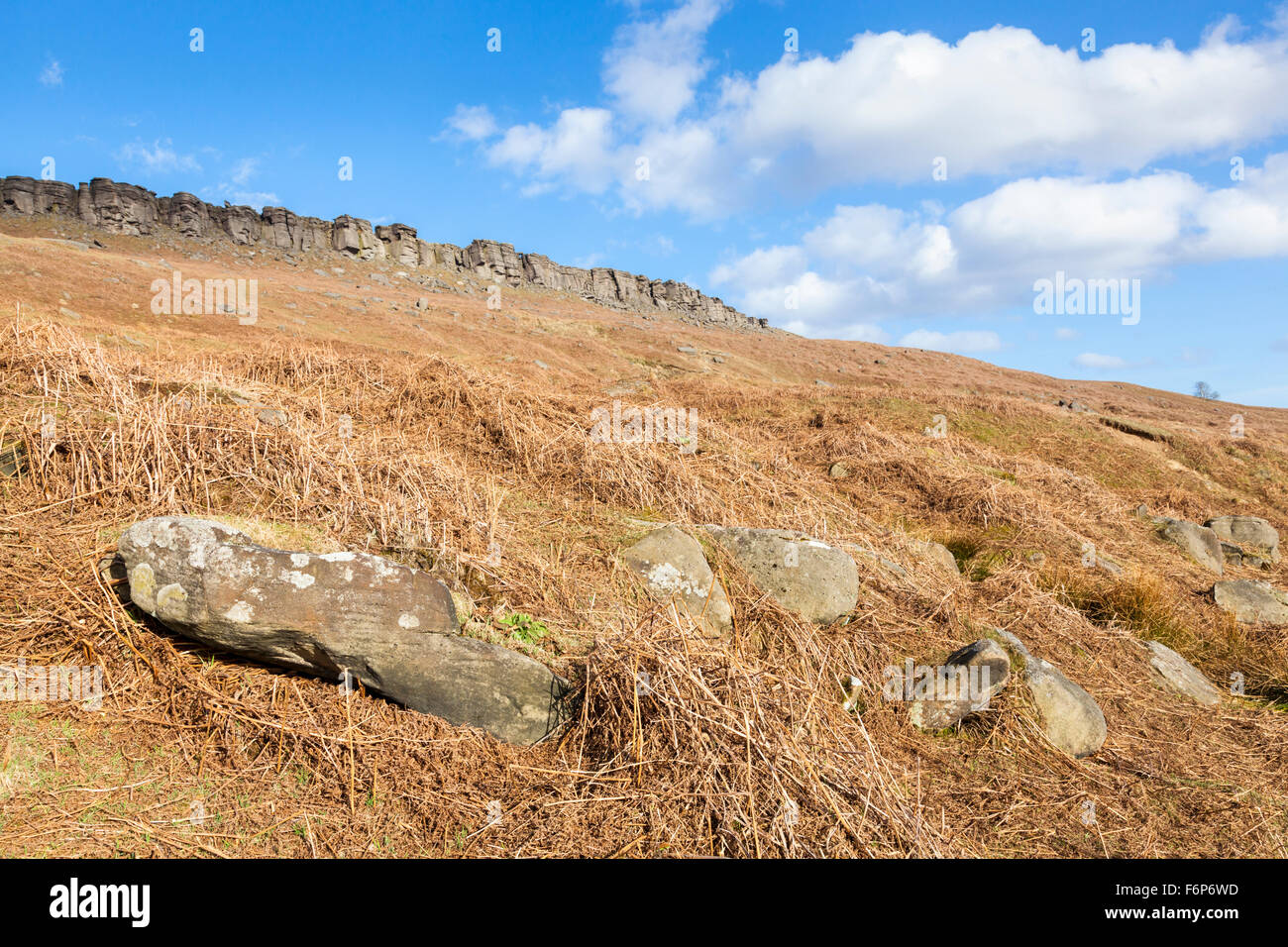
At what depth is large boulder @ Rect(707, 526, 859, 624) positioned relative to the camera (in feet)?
19.5

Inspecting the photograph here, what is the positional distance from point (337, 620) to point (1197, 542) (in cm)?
1342

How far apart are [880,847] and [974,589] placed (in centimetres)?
486

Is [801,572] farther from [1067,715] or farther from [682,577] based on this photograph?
[1067,715]

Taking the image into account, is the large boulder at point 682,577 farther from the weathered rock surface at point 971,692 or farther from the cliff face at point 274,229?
the cliff face at point 274,229

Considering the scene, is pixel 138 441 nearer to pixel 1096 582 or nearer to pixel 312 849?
pixel 312 849

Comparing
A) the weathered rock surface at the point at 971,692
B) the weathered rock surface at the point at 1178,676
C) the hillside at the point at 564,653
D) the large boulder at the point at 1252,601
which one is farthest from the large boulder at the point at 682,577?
the large boulder at the point at 1252,601

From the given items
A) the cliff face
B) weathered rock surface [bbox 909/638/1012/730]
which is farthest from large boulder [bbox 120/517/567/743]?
the cliff face

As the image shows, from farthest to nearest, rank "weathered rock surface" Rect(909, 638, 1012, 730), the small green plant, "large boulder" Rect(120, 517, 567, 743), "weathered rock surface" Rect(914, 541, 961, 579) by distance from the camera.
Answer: "weathered rock surface" Rect(914, 541, 961, 579) < "weathered rock surface" Rect(909, 638, 1012, 730) < the small green plant < "large boulder" Rect(120, 517, 567, 743)

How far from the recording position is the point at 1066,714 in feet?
18.4

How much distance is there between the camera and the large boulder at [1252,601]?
8492 mm

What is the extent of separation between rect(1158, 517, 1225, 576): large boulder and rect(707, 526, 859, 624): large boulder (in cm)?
881

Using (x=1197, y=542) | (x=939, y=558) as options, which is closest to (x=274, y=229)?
(x=939, y=558)

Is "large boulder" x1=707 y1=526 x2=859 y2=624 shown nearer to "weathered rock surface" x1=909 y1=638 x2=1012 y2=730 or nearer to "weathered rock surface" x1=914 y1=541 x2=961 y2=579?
"weathered rock surface" x1=909 y1=638 x2=1012 y2=730
